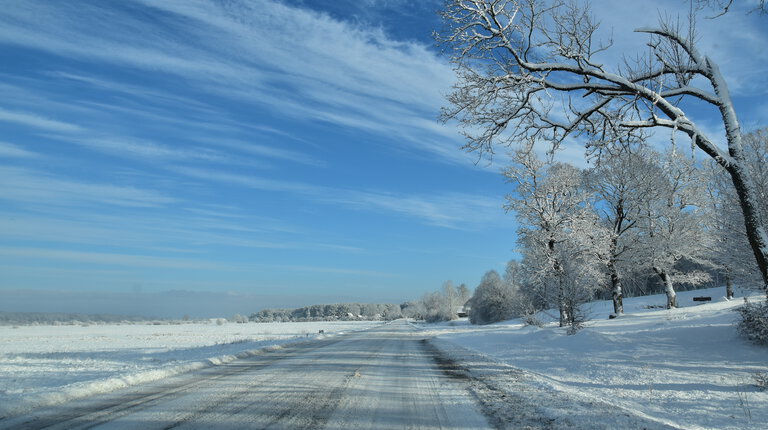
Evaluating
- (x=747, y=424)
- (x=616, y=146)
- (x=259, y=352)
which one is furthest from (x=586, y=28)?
(x=259, y=352)

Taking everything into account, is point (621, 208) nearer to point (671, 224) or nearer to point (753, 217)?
point (671, 224)

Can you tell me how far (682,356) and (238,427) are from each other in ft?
35.8

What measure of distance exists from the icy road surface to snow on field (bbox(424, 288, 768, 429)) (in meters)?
2.68

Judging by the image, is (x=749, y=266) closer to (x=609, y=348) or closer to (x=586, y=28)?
(x=609, y=348)

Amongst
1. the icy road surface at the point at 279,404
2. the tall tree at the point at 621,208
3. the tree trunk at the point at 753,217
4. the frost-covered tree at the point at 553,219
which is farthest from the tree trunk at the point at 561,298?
the tree trunk at the point at 753,217

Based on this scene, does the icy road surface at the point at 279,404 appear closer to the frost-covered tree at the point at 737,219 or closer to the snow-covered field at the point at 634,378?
the snow-covered field at the point at 634,378

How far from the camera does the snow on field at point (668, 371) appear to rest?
255 inches

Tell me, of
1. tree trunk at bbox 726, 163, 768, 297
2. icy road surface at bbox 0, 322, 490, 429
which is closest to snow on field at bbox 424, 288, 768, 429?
tree trunk at bbox 726, 163, 768, 297

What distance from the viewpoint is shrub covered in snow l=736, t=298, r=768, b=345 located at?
1017 centimetres

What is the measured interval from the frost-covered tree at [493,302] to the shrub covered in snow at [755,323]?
38013 millimetres

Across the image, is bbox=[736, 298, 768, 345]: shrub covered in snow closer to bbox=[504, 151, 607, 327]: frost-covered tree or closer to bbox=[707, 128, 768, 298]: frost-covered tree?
bbox=[707, 128, 768, 298]: frost-covered tree

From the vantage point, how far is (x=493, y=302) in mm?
52781

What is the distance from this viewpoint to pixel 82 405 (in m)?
6.76

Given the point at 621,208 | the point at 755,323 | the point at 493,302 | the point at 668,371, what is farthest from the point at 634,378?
the point at 493,302
